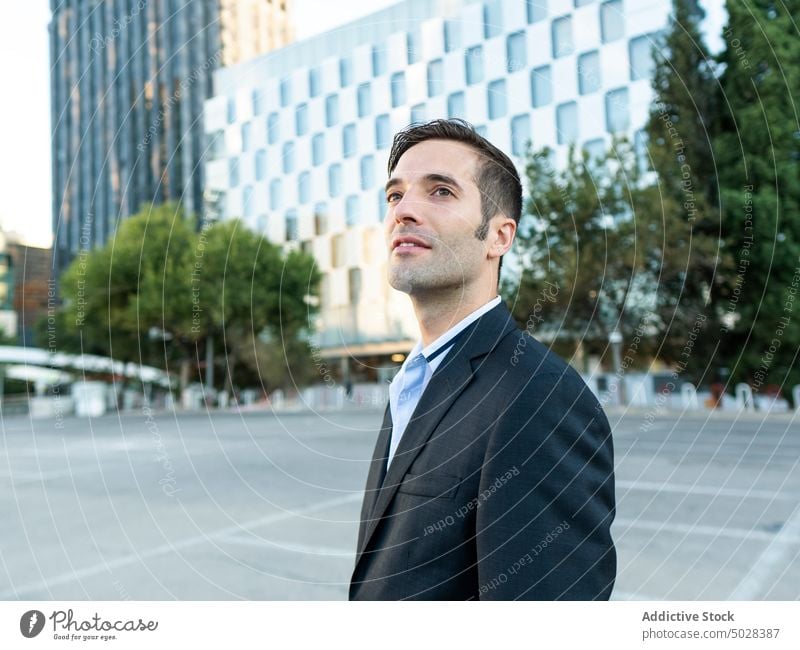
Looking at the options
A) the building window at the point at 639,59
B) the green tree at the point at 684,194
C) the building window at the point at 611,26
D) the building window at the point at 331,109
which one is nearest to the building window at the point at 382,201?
the building window at the point at 331,109

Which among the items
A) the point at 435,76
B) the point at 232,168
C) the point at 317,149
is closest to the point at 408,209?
the point at 435,76

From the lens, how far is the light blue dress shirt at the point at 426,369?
1370mm

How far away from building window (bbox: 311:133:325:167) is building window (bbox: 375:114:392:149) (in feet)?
1.71

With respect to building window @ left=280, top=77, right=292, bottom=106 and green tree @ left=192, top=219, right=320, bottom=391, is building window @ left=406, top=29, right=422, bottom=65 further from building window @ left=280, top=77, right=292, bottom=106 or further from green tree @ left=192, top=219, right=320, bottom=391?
green tree @ left=192, top=219, right=320, bottom=391

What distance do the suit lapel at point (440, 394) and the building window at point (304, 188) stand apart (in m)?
2.37

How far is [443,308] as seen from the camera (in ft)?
4.58

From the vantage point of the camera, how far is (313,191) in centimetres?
359

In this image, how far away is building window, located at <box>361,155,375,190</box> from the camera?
127 inches

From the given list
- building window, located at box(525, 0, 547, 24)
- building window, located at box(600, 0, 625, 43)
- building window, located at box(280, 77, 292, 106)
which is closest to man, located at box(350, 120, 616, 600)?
building window, located at box(280, 77, 292, 106)

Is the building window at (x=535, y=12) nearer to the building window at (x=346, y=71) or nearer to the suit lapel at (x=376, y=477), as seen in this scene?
the building window at (x=346, y=71)

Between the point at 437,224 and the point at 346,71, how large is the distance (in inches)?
109
